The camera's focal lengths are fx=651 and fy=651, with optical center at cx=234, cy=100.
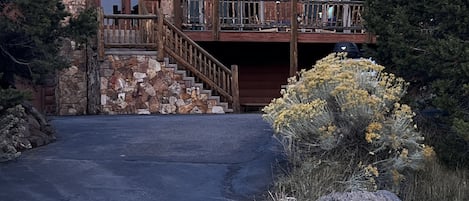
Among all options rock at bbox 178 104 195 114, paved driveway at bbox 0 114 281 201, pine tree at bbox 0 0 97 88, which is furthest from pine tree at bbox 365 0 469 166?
rock at bbox 178 104 195 114

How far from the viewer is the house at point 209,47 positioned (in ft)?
53.8

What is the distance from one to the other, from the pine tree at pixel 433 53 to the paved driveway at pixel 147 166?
216cm

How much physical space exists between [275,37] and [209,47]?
227 cm

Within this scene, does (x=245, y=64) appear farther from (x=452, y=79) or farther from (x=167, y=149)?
(x=452, y=79)

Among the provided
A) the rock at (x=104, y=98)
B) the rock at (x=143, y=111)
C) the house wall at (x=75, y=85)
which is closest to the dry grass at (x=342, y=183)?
the rock at (x=143, y=111)

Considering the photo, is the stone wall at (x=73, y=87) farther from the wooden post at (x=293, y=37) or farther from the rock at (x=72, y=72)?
the wooden post at (x=293, y=37)

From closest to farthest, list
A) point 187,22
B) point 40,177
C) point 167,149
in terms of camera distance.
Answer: point 40,177
point 167,149
point 187,22

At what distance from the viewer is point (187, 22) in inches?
734

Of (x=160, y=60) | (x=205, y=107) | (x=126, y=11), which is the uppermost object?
(x=126, y=11)

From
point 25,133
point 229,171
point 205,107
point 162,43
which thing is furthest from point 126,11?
point 229,171

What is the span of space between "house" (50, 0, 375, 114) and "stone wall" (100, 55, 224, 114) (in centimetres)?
3

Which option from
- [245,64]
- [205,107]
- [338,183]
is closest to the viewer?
[338,183]

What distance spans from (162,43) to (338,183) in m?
10.0

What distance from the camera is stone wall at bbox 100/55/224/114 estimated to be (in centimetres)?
1633
